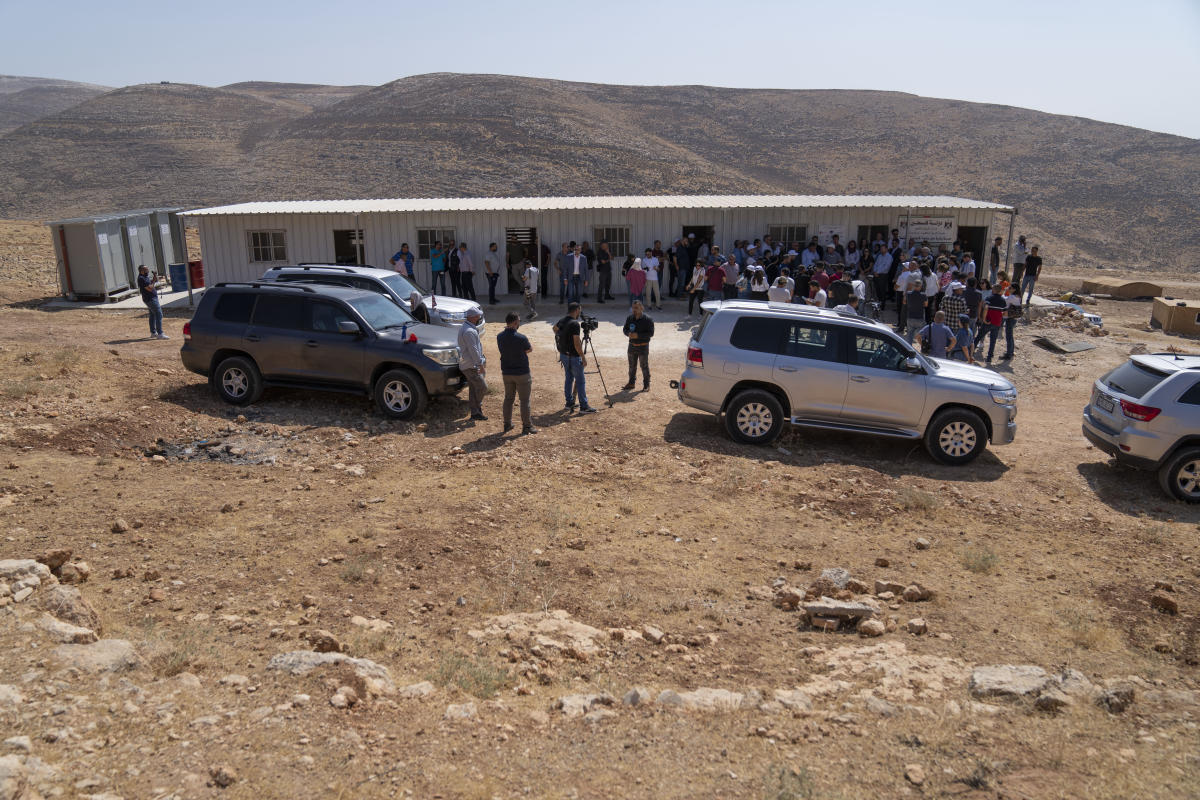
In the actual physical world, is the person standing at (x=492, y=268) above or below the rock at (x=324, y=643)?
above

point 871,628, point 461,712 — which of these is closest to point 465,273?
point 871,628

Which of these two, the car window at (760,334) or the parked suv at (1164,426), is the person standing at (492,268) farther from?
the parked suv at (1164,426)

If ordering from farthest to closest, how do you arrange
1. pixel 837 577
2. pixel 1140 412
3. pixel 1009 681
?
pixel 1140 412 → pixel 837 577 → pixel 1009 681

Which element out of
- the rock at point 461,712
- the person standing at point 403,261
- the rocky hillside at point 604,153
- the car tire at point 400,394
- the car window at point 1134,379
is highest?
the rocky hillside at point 604,153

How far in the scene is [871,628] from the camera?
6.47 meters

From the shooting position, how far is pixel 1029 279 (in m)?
21.9

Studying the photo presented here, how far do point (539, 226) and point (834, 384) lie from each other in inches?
579

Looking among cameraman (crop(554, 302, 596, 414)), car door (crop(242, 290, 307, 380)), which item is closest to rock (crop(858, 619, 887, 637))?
cameraman (crop(554, 302, 596, 414))

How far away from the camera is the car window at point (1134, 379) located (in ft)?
33.7

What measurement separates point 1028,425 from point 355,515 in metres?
10.5

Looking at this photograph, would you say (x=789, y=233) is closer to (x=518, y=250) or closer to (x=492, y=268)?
(x=518, y=250)

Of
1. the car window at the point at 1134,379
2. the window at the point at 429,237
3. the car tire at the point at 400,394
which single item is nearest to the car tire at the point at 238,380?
the car tire at the point at 400,394

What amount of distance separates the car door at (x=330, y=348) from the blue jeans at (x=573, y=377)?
2896 millimetres

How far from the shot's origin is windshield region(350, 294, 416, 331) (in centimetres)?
1234
